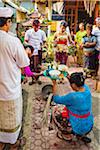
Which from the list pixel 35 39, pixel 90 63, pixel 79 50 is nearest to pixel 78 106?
pixel 35 39

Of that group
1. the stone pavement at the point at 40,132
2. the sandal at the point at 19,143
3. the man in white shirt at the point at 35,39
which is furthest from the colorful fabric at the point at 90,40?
the sandal at the point at 19,143

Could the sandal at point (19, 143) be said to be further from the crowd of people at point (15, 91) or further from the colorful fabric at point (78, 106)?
the colorful fabric at point (78, 106)

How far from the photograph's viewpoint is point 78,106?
3.31 meters

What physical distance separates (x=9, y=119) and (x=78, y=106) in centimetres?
89

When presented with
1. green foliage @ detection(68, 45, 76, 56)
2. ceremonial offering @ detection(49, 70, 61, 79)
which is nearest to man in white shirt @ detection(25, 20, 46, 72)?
green foliage @ detection(68, 45, 76, 56)

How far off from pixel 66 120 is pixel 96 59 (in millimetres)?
3811

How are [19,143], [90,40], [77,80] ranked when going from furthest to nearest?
[90,40] < [19,143] < [77,80]

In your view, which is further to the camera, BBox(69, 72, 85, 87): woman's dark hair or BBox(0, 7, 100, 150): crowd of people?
BBox(69, 72, 85, 87): woman's dark hair

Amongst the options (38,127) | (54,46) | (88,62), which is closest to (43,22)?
(54,46)

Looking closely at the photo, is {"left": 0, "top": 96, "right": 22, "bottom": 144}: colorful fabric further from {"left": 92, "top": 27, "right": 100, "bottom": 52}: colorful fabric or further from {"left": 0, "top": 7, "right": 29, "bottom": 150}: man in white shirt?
{"left": 92, "top": 27, "right": 100, "bottom": 52}: colorful fabric

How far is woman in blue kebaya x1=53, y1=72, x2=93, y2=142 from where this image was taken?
10.7 ft

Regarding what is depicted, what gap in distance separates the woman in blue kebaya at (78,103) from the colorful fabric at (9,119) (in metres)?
0.56

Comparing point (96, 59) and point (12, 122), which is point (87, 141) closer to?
point (12, 122)

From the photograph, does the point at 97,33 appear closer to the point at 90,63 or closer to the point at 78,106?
the point at 90,63
